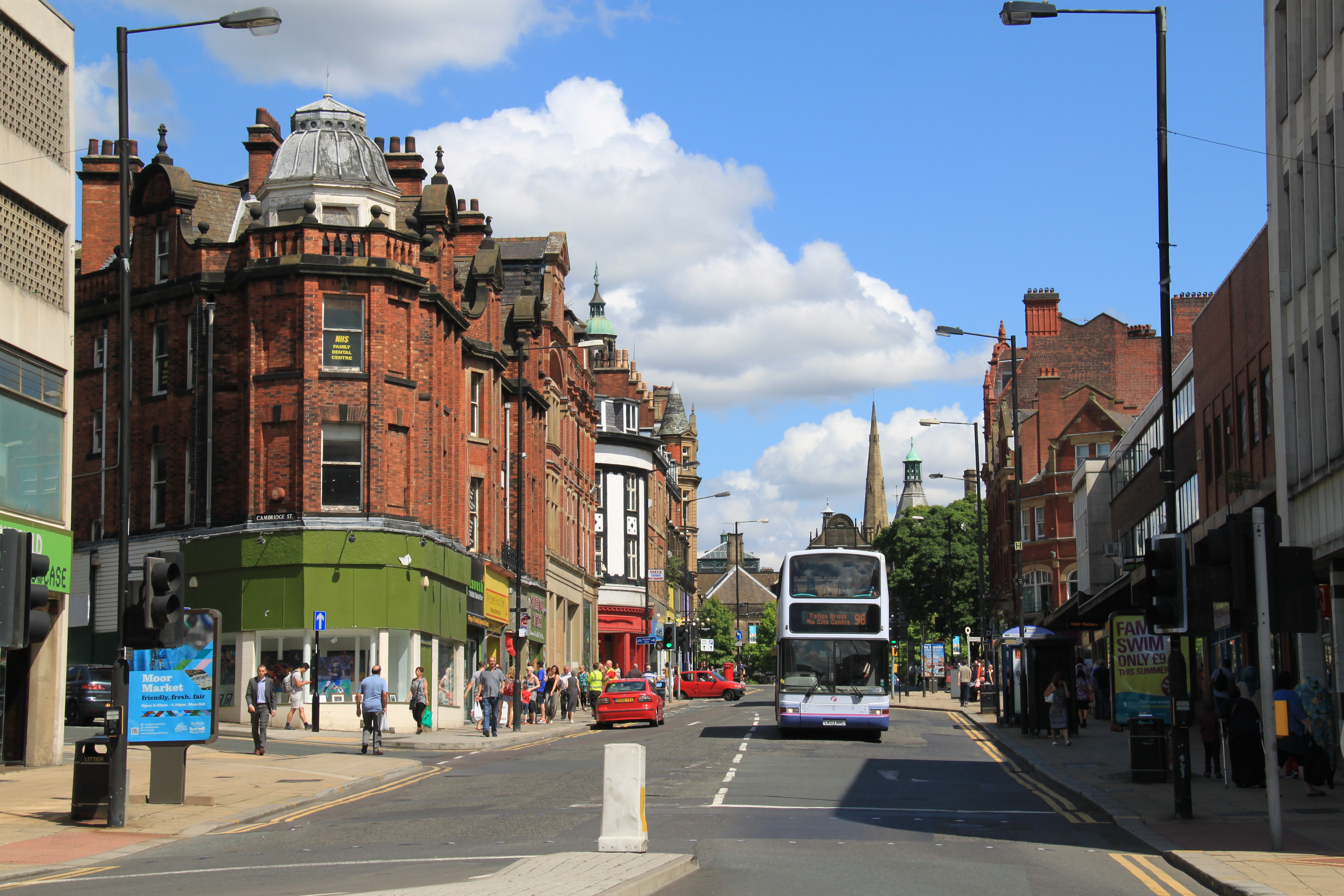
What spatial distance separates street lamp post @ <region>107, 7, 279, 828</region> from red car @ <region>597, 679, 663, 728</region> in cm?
2279

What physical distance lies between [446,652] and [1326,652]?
2352cm

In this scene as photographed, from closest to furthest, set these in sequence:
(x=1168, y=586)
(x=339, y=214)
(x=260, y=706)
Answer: (x=1168, y=586), (x=260, y=706), (x=339, y=214)

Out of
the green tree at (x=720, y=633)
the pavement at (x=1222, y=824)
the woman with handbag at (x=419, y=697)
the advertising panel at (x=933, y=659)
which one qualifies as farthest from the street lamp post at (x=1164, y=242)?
the green tree at (x=720, y=633)

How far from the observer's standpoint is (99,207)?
4134 centimetres

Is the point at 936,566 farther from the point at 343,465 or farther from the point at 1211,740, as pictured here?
the point at 1211,740

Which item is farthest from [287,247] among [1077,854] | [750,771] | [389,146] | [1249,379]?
[1077,854]

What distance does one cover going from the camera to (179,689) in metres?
17.6

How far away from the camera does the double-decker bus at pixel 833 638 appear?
31.5 m

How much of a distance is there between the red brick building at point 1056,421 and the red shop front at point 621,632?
18.0m

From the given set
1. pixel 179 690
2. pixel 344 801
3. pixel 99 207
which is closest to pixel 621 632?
pixel 99 207

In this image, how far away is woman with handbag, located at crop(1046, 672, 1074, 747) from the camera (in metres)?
30.4

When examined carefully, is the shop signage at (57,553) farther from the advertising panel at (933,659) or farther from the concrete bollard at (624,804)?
the advertising panel at (933,659)

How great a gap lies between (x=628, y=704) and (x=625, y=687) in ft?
2.08

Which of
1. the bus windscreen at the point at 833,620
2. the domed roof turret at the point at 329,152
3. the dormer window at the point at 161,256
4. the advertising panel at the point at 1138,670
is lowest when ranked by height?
the advertising panel at the point at 1138,670
